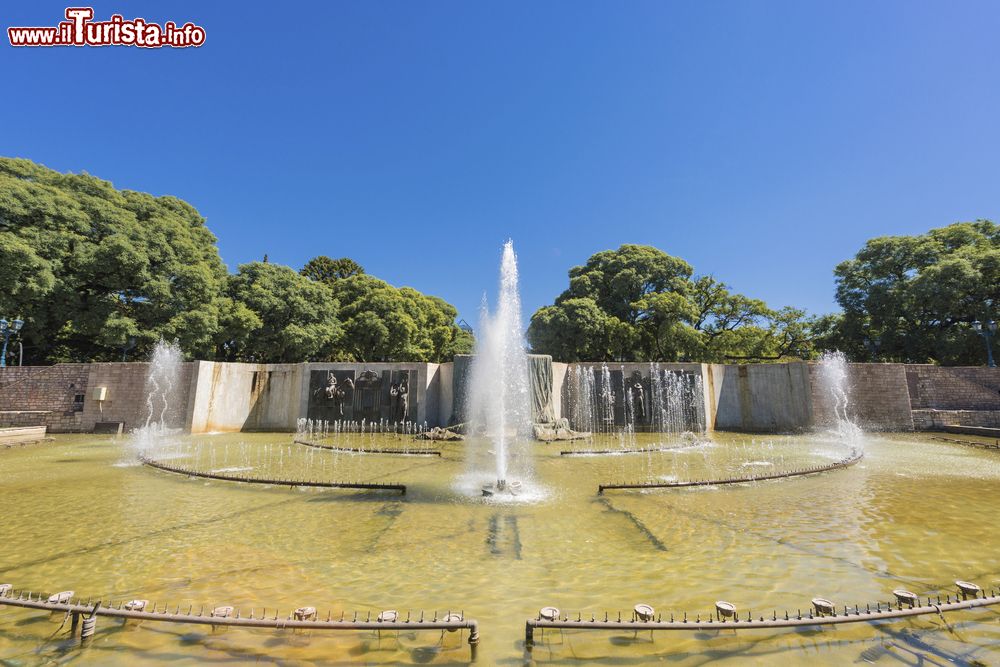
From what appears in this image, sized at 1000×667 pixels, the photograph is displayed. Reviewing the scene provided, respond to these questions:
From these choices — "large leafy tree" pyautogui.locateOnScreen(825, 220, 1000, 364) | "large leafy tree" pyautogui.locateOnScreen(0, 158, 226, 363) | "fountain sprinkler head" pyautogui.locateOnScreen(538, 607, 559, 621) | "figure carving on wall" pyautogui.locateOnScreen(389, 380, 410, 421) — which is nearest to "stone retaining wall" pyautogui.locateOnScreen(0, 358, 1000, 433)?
"figure carving on wall" pyautogui.locateOnScreen(389, 380, 410, 421)

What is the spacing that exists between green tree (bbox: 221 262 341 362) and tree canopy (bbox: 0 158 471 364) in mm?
74

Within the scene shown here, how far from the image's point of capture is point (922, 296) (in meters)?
28.0

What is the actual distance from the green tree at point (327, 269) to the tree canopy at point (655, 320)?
21078 mm

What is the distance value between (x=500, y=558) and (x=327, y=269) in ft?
151

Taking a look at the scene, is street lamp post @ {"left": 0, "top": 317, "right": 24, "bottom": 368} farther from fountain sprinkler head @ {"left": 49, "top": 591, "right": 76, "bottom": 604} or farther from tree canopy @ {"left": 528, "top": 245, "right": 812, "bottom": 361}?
tree canopy @ {"left": 528, "top": 245, "right": 812, "bottom": 361}

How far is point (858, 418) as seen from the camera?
22797 millimetres

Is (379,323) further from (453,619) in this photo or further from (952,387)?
(952,387)

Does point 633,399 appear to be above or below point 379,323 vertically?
below

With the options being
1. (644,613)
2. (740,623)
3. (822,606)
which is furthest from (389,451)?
(822,606)

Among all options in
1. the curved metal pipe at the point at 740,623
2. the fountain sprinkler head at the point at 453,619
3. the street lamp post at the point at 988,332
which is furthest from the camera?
the street lamp post at the point at 988,332

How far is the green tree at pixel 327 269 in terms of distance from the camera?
46.3m

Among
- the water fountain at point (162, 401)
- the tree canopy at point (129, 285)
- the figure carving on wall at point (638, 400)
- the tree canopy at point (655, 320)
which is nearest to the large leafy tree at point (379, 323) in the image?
the tree canopy at point (129, 285)

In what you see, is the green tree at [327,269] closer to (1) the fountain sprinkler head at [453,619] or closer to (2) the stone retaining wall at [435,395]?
(2) the stone retaining wall at [435,395]

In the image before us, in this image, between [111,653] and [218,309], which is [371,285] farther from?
[111,653]
